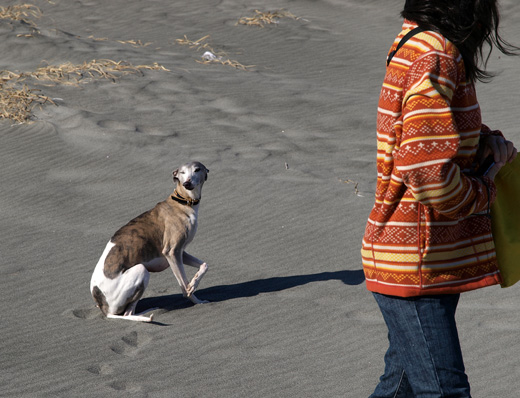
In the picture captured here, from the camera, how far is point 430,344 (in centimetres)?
271

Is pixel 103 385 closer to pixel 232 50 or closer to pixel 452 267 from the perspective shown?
pixel 452 267

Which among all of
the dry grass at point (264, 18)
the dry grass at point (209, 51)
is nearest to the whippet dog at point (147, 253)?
the dry grass at point (209, 51)

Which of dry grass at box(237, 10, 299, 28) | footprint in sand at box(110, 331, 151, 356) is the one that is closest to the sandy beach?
footprint in sand at box(110, 331, 151, 356)

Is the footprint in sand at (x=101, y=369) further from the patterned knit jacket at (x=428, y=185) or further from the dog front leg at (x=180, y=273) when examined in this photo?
the patterned knit jacket at (x=428, y=185)

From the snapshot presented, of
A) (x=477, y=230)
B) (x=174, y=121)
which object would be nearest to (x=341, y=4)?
(x=174, y=121)

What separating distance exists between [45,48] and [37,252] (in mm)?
7775

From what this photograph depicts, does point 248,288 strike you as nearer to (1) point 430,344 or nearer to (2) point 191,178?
(2) point 191,178

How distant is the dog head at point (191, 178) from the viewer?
6.17 m

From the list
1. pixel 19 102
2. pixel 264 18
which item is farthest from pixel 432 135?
pixel 264 18

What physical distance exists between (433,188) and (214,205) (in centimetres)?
607

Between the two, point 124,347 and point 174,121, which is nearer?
point 124,347

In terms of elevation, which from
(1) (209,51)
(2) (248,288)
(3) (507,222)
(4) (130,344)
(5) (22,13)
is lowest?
(5) (22,13)

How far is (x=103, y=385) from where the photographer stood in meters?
4.59

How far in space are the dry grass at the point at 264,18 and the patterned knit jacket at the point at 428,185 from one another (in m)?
15.5
